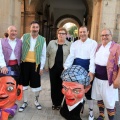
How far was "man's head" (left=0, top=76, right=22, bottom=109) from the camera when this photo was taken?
10.8 ft

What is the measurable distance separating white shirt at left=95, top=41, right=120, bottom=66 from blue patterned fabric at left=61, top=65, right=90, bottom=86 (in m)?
0.29

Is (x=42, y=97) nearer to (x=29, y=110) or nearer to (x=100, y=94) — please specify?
(x=29, y=110)

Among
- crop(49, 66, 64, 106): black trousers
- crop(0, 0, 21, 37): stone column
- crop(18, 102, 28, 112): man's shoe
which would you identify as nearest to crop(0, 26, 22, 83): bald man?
crop(49, 66, 64, 106): black trousers

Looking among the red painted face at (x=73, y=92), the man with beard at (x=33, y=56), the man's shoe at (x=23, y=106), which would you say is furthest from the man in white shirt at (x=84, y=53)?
the man's shoe at (x=23, y=106)

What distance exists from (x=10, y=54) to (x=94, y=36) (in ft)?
14.5

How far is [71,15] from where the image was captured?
2325 cm

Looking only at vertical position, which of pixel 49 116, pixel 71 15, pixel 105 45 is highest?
pixel 71 15

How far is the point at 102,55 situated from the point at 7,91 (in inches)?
63.6

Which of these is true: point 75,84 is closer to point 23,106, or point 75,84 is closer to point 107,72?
point 107,72

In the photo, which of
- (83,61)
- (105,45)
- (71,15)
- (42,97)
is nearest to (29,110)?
(42,97)

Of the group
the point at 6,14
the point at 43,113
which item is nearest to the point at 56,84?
the point at 43,113

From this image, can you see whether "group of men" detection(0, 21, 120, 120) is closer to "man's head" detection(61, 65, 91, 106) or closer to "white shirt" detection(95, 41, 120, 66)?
"white shirt" detection(95, 41, 120, 66)

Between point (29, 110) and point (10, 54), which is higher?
point (10, 54)

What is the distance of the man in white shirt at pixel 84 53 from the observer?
3.66 metres
